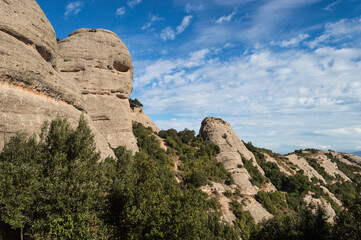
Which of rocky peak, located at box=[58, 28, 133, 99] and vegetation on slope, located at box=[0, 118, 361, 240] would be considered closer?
vegetation on slope, located at box=[0, 118, 361, 240]

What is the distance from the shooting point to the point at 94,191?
14.1m

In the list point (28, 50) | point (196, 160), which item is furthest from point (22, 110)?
point (196, 160)

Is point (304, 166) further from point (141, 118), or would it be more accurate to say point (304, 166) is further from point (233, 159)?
point (141, 118)

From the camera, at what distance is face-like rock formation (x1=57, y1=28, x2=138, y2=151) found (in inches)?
1426

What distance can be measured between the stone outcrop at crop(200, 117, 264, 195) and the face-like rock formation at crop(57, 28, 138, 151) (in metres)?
25.3

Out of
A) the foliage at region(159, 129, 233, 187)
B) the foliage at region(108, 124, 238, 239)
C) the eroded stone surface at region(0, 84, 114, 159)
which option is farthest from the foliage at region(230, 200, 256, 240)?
the eroded stone surface at region(0, 84, 114, 159)

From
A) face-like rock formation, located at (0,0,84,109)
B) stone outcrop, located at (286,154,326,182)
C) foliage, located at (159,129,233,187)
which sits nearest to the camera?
face-like rock formation, located at (0,0,84,109)

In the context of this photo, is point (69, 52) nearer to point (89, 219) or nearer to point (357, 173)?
point (89, 219)

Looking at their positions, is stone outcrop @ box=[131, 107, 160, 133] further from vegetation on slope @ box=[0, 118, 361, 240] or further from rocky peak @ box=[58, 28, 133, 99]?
vegetation on slope @ box=[0, 118, 361, 240]

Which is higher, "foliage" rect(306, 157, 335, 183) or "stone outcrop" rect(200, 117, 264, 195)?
"stone outcrop" rect(200, 117, 264, 195)

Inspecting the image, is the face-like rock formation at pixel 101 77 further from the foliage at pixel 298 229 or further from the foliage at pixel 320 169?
the foliage at pixel 320 169

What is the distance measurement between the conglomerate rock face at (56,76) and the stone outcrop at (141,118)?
53.1 ft

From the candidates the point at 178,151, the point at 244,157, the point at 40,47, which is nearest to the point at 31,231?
the point at 40,47

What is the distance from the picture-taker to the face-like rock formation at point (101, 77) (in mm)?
36219
